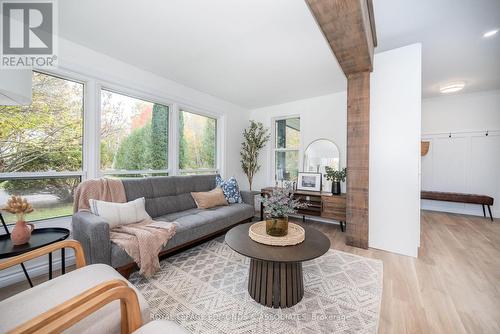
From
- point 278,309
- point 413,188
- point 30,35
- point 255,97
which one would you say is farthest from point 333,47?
point 30,35

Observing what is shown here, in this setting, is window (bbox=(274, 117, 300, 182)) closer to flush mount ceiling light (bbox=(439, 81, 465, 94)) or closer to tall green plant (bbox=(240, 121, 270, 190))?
tall green plant (bbox=(240, 121, 270, 190))

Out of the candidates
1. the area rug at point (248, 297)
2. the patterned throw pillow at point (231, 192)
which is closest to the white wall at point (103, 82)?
the area rug at point (248, 297)

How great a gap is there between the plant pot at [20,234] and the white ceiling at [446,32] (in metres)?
3.43

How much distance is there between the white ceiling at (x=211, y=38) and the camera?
5.89ft

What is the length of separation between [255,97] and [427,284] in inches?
148

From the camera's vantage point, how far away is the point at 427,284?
1.93 m

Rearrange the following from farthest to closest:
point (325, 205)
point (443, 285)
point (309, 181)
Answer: point (309, 181) < point (325, 205) < point (443, 285)

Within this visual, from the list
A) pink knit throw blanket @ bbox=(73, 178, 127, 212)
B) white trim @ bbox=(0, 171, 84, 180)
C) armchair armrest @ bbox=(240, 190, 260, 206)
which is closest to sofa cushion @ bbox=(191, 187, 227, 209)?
armchair armrest @ bbox=(240, 190, 260, 206)

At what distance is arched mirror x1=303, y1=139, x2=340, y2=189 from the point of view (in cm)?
385

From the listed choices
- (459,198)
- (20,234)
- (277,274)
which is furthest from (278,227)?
(459,198)

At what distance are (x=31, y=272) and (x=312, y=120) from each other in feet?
14.9

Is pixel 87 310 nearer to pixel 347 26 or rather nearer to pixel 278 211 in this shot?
pixel 278 211

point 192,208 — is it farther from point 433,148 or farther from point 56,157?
point 433,148

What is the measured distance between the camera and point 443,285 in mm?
1917
